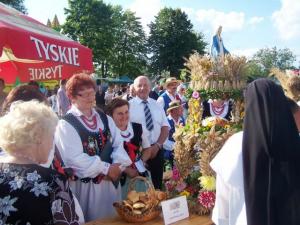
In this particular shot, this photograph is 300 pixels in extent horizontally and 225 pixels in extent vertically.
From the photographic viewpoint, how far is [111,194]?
3.31 metres

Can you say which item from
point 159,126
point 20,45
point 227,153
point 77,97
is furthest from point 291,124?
point 159,126

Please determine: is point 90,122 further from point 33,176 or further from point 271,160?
point 271,160

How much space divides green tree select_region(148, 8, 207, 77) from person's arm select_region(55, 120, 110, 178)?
46156 mm

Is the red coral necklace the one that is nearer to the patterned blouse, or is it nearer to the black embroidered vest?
the black embroidered vest

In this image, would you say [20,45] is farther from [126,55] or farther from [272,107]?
[126,55]

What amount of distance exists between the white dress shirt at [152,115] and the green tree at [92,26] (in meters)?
40.8

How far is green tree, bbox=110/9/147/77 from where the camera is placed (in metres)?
51.5

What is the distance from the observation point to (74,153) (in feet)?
9.82

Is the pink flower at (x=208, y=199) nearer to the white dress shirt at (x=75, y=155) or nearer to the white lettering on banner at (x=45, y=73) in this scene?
the white dress shirt at (x=75, y=155)

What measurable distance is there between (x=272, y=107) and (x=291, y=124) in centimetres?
12

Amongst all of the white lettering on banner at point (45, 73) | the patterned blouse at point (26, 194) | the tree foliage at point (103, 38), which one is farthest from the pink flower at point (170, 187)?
the tree foliage at point (103, 38)

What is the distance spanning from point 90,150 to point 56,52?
0.96m

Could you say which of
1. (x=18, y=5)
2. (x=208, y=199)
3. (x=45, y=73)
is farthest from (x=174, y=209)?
(x=18, y=5)

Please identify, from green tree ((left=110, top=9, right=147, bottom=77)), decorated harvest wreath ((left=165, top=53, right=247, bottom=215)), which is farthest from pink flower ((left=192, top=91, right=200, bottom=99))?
green tree ((left=110, top=9, right=147, bottom=77))
